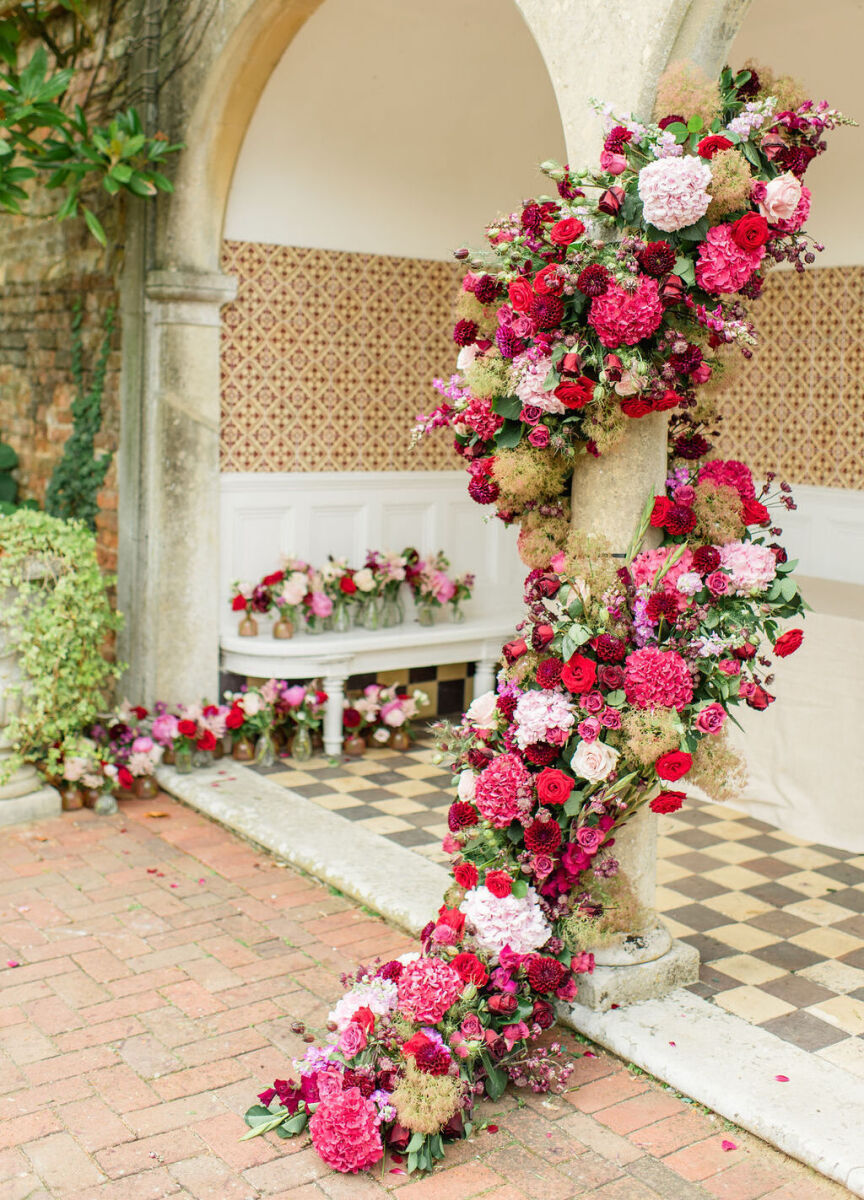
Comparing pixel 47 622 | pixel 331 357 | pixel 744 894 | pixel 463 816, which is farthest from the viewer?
pixel 331 357

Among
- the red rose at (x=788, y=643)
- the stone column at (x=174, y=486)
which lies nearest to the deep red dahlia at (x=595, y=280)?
the red rose at (x=788, y=643)

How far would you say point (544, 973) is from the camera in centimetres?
349

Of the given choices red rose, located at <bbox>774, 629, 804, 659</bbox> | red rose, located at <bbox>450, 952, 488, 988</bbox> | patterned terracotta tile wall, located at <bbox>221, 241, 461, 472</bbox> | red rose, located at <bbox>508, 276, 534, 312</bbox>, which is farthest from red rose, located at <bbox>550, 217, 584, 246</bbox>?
patterned terracotta tile wall, located at <bbox>221, 241, 461, 472</bbox>

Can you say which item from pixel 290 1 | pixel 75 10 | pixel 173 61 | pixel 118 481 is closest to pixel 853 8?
pixel 290 1

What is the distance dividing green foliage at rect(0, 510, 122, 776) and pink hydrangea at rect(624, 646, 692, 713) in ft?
9.35

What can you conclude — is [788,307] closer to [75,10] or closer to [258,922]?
[75,10]

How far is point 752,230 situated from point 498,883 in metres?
1.85

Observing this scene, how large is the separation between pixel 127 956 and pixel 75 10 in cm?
441

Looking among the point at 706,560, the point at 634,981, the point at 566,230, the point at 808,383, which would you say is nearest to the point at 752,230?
the point at 566,230

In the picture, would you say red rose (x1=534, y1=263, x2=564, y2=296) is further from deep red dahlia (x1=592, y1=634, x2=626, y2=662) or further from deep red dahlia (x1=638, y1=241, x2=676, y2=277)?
deep red dahlia (x1=592, y1=634, x2=626, y2=662)

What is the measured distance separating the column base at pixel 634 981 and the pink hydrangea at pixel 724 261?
6.41 feet

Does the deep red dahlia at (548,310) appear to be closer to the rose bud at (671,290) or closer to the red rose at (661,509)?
the rose bud at (671,290)

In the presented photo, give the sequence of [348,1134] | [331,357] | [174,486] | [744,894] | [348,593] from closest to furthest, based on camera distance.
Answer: [348,1134] → [744,894] → [174,486] → [348,593] → [331,357]

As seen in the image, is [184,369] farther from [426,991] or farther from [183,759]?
[426,991]
